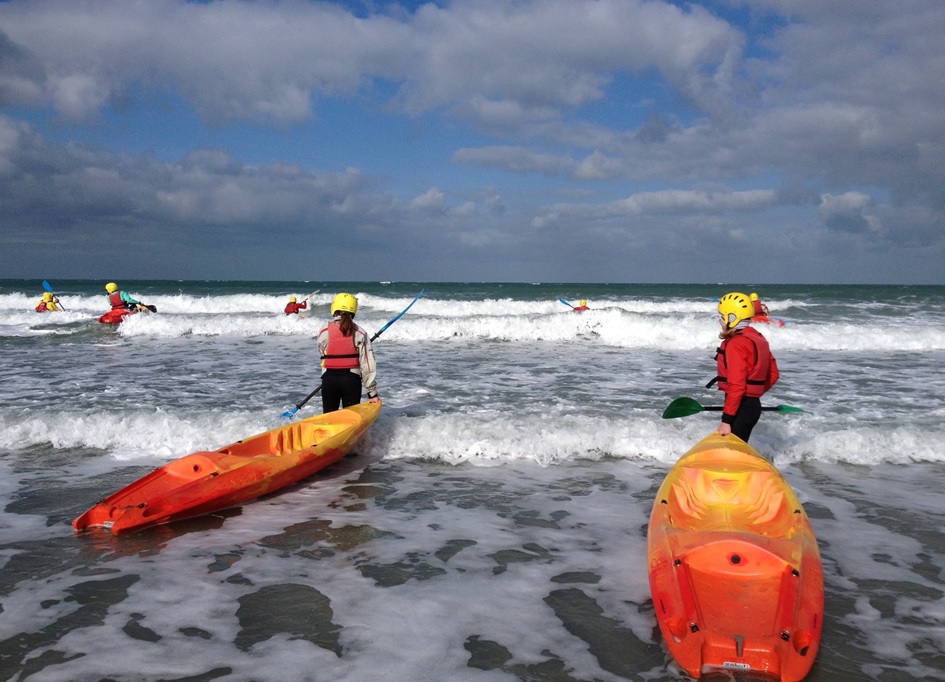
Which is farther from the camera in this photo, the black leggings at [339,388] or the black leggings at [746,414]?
the black leggings at [339,388]

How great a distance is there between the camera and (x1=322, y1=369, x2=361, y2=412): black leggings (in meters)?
6.73

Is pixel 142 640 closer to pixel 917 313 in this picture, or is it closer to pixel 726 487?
pixel 726 487

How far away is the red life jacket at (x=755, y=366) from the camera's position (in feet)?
17.2

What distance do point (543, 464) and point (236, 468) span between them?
312 centimetres

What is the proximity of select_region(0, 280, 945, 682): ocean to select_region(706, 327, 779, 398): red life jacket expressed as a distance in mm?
1125

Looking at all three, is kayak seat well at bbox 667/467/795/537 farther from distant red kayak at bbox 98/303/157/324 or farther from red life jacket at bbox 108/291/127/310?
red life jacket at bbox 108/291/127/310

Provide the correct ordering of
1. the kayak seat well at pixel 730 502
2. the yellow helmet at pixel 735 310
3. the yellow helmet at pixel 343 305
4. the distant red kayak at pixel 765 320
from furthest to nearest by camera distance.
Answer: the distant red kayak at pixel 765 320, the yellow helmet at pixel 343 305, the yellow helmet at pixel 735 310, the kayak seat well at pixel 730 502

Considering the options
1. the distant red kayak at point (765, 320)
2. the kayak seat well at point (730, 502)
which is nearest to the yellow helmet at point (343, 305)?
the kayak seat well at point (730, 502)

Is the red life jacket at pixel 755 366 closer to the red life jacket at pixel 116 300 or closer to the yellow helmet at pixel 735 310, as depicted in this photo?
the yellow helmet at pixel 735 310

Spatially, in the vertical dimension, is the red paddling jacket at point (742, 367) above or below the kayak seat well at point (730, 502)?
above

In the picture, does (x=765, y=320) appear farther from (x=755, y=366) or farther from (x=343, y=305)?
(x=343, y=305)

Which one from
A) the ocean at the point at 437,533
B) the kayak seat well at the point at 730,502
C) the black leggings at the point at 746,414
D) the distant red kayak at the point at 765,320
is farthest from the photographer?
the distant red kayak at the point at 765,320

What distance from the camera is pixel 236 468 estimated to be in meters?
5.33

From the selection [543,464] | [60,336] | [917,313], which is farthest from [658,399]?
[917,313]
